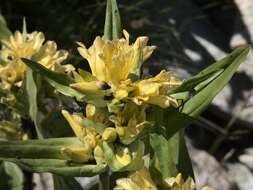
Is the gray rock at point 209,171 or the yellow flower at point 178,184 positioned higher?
the yellow flower at point 178,184

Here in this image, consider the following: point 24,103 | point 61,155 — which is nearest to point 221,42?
point 24,103

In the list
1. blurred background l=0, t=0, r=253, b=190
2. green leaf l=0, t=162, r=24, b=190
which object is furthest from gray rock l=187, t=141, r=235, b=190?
green leaf l=0, t=162, r=24, b=190

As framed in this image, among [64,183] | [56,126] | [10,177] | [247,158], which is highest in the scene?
[56,126]

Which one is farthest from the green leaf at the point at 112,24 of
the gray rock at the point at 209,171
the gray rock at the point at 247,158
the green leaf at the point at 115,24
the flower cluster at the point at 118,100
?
the gray rock at the point at 247,158

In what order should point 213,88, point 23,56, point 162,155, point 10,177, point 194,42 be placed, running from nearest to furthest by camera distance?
1. point 162,155
2. point 213,88
3. point 23,56
4. point 10,177
5. point 194,42

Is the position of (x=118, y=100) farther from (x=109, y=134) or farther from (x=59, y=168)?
(x=59, y=168)

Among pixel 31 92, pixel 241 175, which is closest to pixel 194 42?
pixel 241 175

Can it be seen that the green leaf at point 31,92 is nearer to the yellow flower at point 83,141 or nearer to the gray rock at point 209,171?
the yellow flower at point 83,141
